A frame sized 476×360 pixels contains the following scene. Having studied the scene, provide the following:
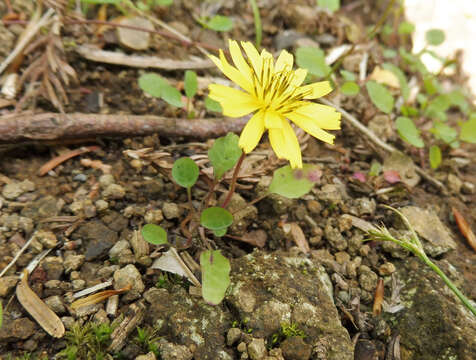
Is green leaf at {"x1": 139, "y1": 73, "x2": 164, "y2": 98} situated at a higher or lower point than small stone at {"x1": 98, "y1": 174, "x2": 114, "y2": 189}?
higher

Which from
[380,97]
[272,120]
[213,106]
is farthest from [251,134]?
[380,97]

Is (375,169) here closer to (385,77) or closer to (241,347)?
(385,77)

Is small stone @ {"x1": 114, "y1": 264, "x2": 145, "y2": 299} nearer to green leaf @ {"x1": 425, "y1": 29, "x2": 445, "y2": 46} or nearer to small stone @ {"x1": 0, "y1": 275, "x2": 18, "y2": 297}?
small stone @ {"x1": 0, "y1": 275, "x2": 18, "y2": 297}

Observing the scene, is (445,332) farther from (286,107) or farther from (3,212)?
(3,212)

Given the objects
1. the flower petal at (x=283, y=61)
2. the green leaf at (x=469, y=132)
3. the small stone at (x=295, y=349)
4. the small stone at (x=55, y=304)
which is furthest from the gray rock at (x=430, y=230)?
the small stone at (x=55, y=304)

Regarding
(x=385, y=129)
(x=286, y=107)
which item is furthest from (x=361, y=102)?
(x=286, y=107)

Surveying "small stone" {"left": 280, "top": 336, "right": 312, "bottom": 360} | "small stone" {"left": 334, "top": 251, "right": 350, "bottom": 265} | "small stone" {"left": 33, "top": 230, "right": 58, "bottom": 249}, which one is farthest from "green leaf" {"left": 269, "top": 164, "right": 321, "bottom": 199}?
"small stone" {"left": 33, "top": 230, "right": 58, "bottom": 249}

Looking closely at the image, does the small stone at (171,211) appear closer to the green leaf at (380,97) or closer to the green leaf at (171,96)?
the green leaf at (171,96)
